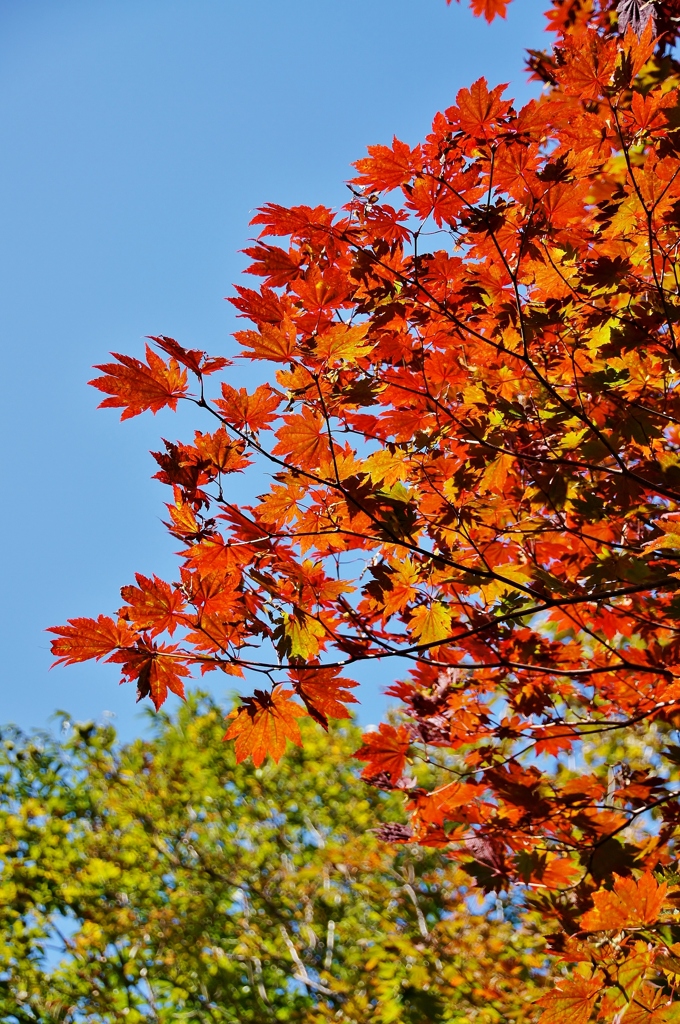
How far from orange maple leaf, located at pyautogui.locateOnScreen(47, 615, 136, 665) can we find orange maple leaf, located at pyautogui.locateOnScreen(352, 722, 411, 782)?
102cm

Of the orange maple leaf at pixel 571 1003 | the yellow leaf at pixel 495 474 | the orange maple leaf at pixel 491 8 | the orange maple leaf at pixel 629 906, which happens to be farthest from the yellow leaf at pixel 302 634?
the orange maple leaf at pixel 491 8

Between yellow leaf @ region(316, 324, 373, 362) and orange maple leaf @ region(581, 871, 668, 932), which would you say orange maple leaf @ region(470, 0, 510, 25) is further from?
orange maple leaf @ region(581, 871, 668, 932)

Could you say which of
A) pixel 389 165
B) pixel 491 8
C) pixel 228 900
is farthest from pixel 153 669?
pixel 228 900

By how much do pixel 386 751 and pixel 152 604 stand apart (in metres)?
1.09

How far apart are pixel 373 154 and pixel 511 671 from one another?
1844mm

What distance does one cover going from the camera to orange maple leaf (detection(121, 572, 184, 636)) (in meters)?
1.78

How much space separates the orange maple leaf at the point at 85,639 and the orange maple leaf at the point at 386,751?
3.35 feet

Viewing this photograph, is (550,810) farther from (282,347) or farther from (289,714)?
(282,347)

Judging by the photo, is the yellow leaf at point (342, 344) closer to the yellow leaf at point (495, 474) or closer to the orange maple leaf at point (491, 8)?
the yellow leaf at point (495, 474)

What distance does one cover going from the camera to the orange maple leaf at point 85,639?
1756 millimetres

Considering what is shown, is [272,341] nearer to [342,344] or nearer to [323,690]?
[342,344]

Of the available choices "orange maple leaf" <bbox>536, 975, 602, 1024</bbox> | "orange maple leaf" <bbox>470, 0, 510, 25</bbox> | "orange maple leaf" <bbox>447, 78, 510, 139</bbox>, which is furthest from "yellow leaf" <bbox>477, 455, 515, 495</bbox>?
"orange maple leaf" <bbox>470, 0, 510, 25</bbox>

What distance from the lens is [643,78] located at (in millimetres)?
1974

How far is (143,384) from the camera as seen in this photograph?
5.98 feet
